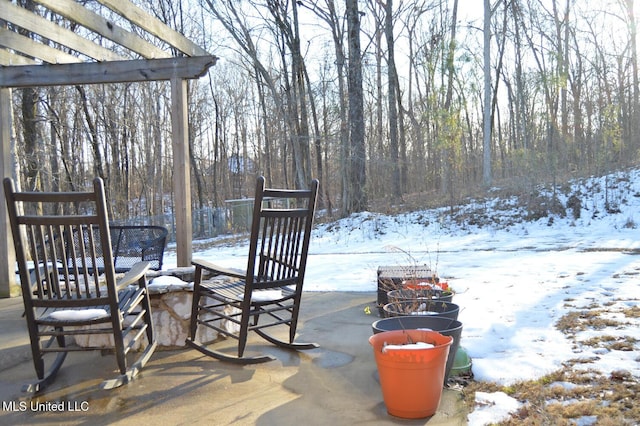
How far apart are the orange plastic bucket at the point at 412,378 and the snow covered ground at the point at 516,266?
208 millimetres

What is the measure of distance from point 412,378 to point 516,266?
462 cm

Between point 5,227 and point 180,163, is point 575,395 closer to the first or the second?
point 180,163

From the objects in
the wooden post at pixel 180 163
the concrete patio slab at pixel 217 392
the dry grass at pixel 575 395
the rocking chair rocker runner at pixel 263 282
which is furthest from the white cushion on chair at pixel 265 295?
the wooden post at pixel 180 163

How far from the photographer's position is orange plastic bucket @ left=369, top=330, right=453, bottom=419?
2.17m

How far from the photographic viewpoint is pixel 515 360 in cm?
293

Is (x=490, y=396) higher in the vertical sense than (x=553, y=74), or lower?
lower

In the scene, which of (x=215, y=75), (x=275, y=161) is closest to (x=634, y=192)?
(x=215, y=75)

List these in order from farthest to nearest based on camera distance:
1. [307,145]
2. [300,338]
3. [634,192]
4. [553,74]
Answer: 1. [307,145]
2. [553,74]
3. [634,192]
4. [300,338]

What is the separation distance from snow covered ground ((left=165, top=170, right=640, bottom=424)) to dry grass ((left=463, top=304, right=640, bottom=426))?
8 centimetres

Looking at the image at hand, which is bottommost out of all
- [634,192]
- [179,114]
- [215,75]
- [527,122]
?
[634,192]

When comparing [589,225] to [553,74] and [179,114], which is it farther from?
[179,114]

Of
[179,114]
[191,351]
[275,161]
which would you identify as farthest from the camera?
[275,161]

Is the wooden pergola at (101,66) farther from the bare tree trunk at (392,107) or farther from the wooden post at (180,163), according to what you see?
the bare tree trunk at (392,107)

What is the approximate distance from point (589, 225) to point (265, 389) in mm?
9369
